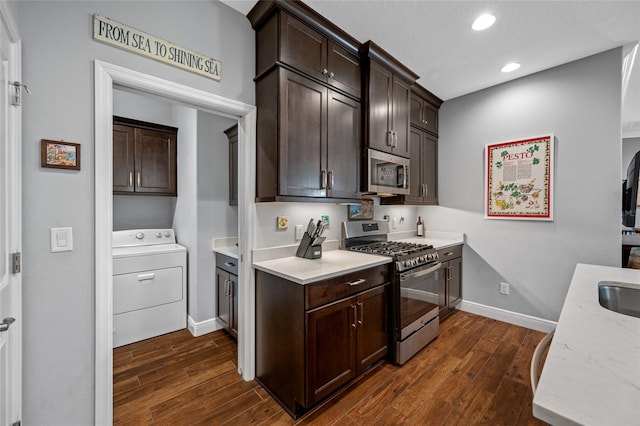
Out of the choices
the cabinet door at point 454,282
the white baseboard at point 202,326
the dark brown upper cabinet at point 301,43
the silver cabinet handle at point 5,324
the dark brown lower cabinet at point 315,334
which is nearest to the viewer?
the silver cabinet handle at point 5,324

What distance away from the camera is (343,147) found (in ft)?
7.59

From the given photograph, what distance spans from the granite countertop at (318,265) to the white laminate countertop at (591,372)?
1.15 m

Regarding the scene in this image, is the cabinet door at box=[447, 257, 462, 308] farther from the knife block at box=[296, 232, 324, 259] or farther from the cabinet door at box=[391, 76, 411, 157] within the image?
the knife block at box=[296, 232, 324, 259]

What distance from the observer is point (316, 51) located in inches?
82.0

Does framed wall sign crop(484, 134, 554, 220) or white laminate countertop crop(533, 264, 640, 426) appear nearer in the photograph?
white laminate countertop crop(533, 264, 640, 426)

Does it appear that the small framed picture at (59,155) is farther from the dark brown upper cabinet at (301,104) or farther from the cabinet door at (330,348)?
the cabinet door at (330,348)

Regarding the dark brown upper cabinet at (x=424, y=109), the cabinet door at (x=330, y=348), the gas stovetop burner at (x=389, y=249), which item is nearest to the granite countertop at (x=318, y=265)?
the gas stovetop burner at (x=389, y=249)

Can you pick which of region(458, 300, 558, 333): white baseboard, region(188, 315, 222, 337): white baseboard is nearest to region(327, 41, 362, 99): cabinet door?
region(188, 315, 222, 337): white baseboard

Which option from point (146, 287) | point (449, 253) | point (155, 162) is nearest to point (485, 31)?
point (449, 253)

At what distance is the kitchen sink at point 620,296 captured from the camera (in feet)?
4.80

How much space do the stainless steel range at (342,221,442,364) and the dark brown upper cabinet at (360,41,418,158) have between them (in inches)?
35.0

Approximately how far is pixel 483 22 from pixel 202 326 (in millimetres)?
3749

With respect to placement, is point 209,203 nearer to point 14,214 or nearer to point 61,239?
point 61,239

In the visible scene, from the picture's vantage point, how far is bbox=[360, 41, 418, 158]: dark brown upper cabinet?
96.6 inches
